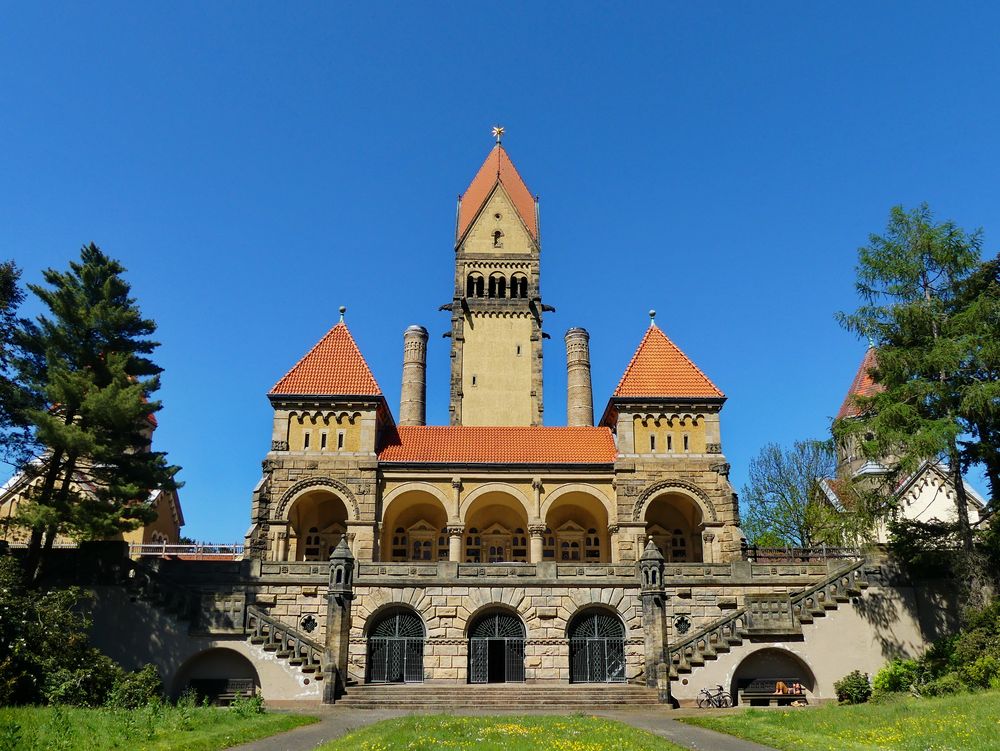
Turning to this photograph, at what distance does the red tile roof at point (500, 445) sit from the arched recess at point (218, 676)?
465 inches

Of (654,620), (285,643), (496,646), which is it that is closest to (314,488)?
(285,643)

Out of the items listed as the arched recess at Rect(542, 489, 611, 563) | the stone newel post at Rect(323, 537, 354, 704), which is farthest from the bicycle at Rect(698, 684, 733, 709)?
the arched recess at Rect(542, 489, 611, 563)

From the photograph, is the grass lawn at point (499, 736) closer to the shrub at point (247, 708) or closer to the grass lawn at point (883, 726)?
the grass lawn at point (883, 726)

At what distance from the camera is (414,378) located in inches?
1813

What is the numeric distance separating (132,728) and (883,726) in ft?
43.4

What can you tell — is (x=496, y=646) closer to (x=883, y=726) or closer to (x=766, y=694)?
(x=766, y=694)

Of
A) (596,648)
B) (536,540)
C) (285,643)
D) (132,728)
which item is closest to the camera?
(132,728)

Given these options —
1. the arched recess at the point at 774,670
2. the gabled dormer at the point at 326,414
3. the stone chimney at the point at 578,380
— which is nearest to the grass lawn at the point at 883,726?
the arched recess at the point at 774,670

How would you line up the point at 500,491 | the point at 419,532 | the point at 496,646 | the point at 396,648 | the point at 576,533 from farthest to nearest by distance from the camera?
the point at 576,533 < the point at 419,532 < the point at 500,491 < the point at 496,646 < the point at 396,648

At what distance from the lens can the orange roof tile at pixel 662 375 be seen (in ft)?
115

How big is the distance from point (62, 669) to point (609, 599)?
49.4 feet

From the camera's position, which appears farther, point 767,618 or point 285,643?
point 767,618

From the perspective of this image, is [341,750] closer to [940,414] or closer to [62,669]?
[62,669]

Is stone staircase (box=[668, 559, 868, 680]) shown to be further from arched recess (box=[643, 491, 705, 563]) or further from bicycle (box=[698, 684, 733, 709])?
arched recess (box=[643, 491, 705, 563])
